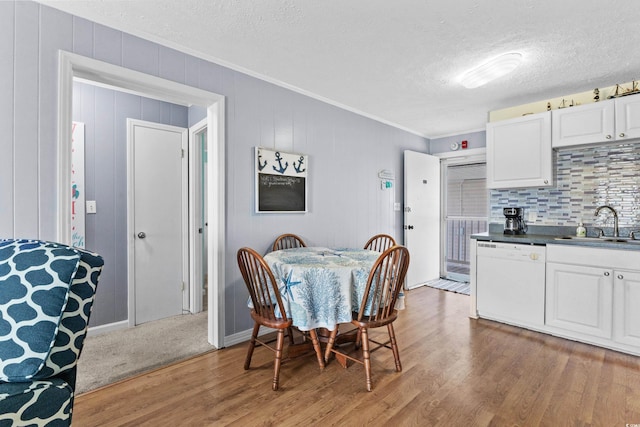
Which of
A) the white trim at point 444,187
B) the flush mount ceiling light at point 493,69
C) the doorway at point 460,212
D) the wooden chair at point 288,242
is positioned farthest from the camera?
the white trim at point 444,187

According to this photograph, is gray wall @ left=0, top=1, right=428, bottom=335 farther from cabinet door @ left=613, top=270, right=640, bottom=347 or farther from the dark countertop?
cabinet door @ left=613, top=270, right=640, bottom=347

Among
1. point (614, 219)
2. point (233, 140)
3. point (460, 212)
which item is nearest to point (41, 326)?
point (233, 140)

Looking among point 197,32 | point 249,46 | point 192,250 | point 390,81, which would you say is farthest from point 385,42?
point 192,250

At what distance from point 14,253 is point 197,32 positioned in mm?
1741

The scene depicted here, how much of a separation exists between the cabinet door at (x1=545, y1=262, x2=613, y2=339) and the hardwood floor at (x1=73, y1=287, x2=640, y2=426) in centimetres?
18

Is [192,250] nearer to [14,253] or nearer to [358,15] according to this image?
[14,253]

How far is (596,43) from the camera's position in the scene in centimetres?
224

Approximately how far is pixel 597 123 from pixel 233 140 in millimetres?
3268

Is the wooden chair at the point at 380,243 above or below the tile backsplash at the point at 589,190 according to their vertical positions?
below

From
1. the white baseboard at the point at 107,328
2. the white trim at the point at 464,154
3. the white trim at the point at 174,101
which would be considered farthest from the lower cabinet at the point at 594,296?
the white baseboard at the point at 107,328

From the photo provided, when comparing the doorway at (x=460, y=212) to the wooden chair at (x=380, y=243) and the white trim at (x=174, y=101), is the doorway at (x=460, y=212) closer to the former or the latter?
the wooden chair at (x=380, y=243)

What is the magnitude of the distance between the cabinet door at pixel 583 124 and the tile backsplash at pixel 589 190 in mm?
375

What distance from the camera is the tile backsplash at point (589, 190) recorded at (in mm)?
2973

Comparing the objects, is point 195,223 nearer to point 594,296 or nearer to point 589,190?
point 594,296
